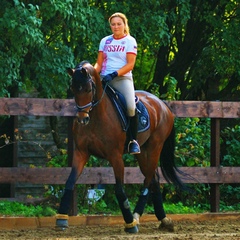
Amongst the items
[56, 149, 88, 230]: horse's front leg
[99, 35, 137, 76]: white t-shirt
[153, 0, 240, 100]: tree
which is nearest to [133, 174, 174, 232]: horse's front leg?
[56, 149, 88, 230]: horse's front leg

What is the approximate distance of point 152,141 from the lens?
1045 cm

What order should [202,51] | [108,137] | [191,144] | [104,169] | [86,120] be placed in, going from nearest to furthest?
[86,120]
[108,137]
[104,169]
[191,144]
[202,51]

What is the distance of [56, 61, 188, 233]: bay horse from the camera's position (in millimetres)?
8938

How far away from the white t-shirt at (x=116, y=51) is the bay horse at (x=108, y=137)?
1.24 feet

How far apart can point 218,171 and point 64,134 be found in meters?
7.30

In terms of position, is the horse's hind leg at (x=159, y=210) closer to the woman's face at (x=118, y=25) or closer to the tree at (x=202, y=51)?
the woman's face at (x=118, y=25)

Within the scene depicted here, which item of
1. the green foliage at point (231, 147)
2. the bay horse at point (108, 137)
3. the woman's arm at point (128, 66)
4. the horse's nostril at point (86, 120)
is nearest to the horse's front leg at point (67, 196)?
the bay horse at point (108, 137)

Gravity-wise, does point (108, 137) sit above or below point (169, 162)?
above

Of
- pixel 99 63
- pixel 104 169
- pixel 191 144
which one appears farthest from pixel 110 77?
pixel 191 144

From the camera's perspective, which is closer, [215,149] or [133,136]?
[133,136]

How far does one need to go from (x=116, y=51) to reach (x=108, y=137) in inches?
40.4

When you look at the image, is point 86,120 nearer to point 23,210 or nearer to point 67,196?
point 67,196

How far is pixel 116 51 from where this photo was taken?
962 centimetres

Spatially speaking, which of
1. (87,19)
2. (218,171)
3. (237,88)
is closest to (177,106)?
(218,171)
